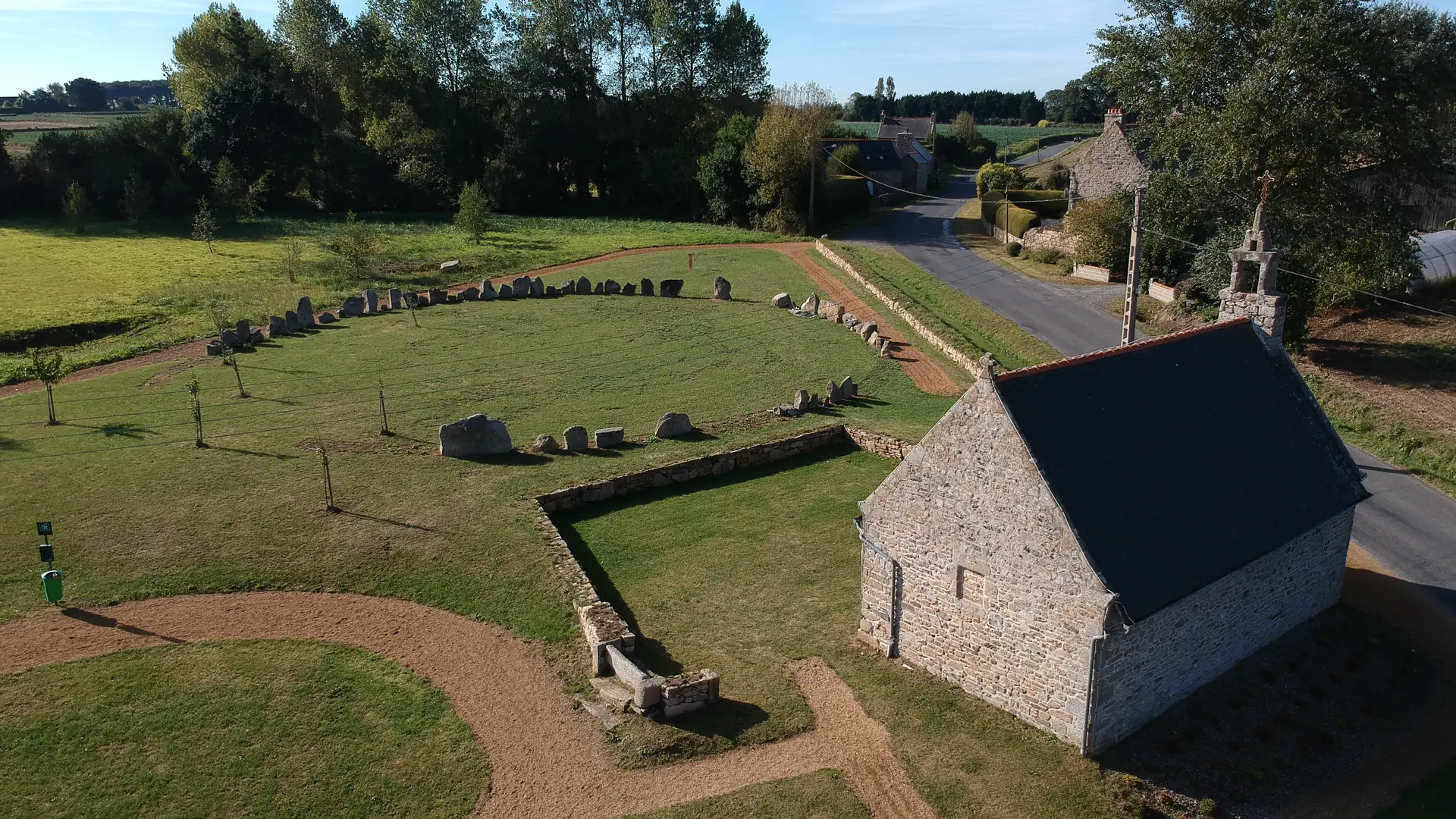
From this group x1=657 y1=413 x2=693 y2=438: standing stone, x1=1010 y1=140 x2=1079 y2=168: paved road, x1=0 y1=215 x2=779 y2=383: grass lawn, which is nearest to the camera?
x1=657 y1=413 x2=693 y2=438: standing stone

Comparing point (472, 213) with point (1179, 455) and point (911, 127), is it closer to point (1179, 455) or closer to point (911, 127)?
point (1179, 455)

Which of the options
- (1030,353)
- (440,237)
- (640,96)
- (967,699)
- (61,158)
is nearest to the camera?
A: (967,699)

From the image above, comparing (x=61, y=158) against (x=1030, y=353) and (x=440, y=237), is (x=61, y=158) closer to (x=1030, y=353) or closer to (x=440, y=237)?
(x=440, y=237)

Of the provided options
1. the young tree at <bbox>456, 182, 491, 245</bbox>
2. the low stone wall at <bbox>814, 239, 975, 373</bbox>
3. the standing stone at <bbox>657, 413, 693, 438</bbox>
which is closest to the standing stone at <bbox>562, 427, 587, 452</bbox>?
the standing stone at <bbox>657, 413, 693, 438</bbox>

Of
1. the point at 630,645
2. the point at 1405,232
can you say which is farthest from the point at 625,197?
the point at 630,645

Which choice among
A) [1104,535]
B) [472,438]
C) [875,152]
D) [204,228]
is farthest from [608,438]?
[875,152]

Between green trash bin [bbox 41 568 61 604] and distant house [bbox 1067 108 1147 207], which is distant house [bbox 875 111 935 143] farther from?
green trash bin [bbox 41 568 61 604]

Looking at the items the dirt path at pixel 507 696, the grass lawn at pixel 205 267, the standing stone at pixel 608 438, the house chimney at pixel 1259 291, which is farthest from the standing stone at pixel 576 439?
the grass lawn at pixel 205 267
